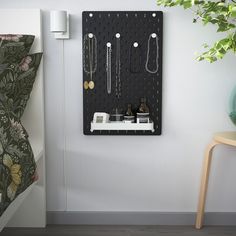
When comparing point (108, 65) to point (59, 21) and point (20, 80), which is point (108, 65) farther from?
point (20, 80)

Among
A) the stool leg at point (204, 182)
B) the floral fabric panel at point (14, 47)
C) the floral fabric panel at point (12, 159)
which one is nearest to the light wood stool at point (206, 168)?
the stool leg at point (204, 182)

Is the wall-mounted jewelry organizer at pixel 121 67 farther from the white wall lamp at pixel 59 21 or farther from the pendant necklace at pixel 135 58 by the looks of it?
the white wall lamp at pixel 59 21

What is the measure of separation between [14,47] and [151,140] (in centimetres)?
99

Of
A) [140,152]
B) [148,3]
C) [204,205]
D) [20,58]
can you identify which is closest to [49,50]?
[20,58]

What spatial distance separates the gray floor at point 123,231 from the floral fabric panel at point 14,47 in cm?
104

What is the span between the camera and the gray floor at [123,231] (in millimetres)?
2498

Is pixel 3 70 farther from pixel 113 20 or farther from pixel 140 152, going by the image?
pixel 140 152

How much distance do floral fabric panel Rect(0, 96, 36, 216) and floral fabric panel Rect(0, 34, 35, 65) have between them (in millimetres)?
241

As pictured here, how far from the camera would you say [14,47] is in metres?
2.24

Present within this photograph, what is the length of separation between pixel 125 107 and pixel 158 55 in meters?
0.37

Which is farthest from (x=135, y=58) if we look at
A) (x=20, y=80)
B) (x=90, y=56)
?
(x=20, y=80)

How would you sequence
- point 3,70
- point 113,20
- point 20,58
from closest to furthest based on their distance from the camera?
point 3,70 < point 20,58 < point 113,20

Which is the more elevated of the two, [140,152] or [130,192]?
[140,152]

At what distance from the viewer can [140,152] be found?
260 centimetres
